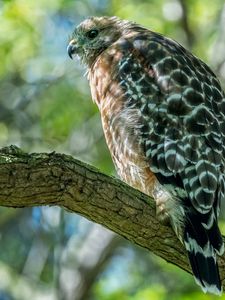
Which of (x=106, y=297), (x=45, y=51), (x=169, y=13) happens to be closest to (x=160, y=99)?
(x=106, y=297)

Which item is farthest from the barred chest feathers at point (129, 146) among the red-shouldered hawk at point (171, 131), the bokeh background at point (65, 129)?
the bokeh background at point (65, 129)

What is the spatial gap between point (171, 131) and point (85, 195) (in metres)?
1.16

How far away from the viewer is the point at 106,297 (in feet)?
34.8

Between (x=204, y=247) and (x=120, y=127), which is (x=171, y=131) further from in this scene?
(x=204, y=247)

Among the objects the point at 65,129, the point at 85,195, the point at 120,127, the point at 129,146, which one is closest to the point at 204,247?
the point at 85,195

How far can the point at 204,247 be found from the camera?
639 centimetres

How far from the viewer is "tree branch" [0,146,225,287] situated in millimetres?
5816

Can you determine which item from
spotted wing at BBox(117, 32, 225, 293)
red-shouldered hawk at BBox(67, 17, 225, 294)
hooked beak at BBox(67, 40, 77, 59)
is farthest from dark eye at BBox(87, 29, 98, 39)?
spotted wing at BBox(117, 32, 225, 293)

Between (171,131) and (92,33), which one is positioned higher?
(92,33)

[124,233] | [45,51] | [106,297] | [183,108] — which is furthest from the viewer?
[45,51]

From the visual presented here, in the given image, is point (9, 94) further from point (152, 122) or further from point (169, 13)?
point (152, 122)

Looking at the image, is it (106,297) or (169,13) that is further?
(169,13)

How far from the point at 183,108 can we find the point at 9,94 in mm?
4651

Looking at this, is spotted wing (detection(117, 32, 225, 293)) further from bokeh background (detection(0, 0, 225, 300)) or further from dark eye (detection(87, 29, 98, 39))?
bokeh background (detection(0, 0, 225, 300))
